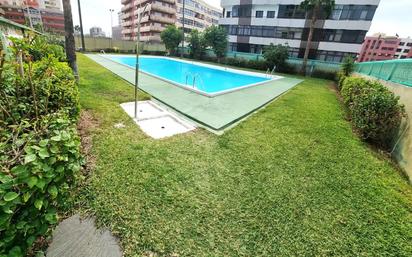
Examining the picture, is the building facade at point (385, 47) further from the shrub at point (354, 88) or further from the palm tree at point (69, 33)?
the palm tree at point (69, 33)

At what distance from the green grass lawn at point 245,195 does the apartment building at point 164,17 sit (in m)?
41.3

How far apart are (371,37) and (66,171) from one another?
9342cm

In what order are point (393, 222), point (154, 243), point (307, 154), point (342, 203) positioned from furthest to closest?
1. point (307, 154)
2. point (342, 203)
3. point (393, 222)
4. point (154, 243)

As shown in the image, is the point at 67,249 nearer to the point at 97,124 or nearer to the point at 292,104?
the point at 97,124

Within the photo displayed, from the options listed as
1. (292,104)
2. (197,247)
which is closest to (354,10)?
(292,104)

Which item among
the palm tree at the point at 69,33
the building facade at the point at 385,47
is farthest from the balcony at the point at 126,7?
the building facade at the point at 385,47

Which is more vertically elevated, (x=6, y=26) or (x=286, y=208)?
(x=6, y=26)

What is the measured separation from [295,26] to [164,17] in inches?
1257

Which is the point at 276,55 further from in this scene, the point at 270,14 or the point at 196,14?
the point at 196,14

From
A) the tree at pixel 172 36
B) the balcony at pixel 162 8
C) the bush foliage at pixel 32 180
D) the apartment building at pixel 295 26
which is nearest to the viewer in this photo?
the bush foliage at pixel 32 180

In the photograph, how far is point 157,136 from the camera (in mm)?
4074

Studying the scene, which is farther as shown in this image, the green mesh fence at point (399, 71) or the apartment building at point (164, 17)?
the apartment building at point (164, 17)

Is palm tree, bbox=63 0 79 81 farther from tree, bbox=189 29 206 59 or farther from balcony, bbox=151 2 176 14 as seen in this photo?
balcony, bbox=151 2 176 14

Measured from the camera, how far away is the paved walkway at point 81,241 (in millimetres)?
1801
